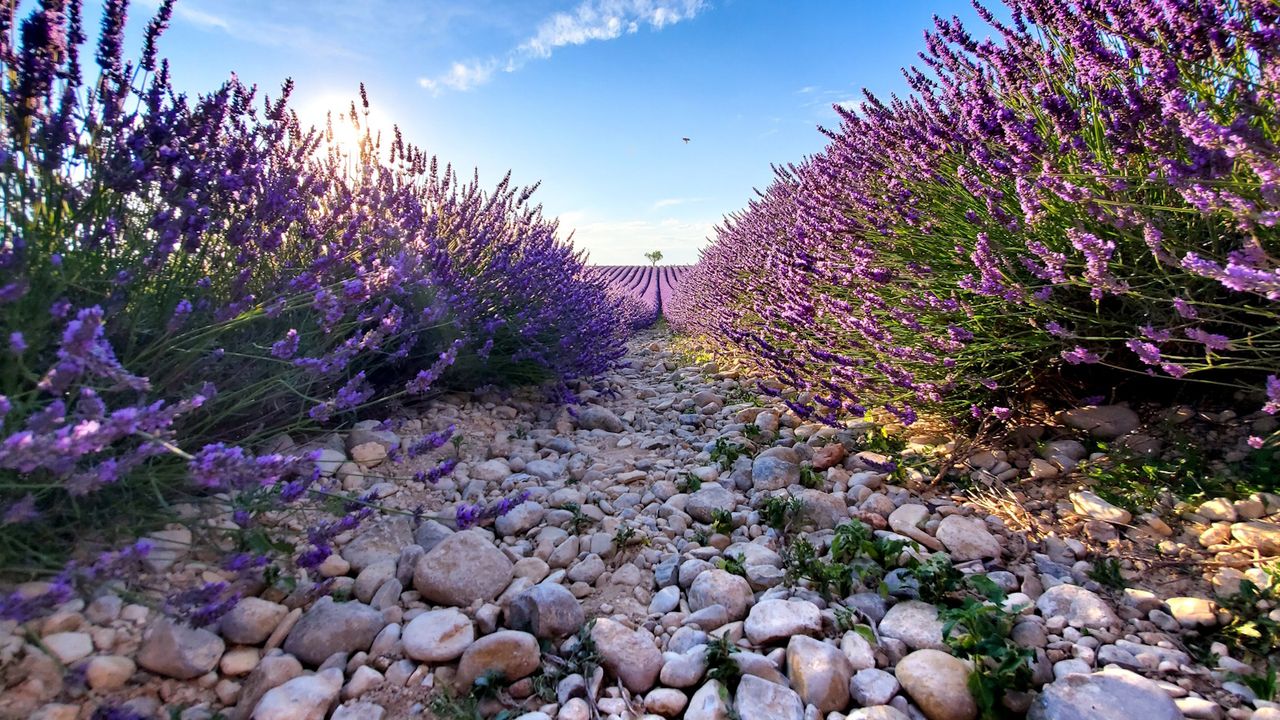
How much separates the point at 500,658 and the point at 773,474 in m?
1.43

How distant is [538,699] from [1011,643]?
1.07 m

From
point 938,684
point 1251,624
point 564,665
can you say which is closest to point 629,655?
point 564,665

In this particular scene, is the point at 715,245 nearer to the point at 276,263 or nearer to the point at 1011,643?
the point at 276,263

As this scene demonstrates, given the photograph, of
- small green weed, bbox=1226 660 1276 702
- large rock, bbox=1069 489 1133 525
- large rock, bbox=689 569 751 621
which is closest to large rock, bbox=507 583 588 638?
large rock, bbox=689 569 751 621

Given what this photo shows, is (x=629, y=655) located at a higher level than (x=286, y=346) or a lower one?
lower

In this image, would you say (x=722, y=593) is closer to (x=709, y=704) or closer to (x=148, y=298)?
(x=709, y=704)

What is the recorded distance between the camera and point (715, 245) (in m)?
7.93

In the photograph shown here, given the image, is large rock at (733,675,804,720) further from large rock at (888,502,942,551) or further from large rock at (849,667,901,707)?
large rock at (888,502,942,551)

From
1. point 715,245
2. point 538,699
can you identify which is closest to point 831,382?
point 538,699

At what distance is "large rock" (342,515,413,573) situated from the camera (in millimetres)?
1991

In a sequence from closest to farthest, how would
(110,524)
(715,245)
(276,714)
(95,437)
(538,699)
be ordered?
(95,437) → (276,714) → (538,699) → (110,524) → (715,245)

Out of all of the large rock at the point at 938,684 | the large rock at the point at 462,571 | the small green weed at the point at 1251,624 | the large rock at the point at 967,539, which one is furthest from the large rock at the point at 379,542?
the small green weed at the point at 1251,624

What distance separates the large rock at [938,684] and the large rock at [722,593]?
0.43 meters

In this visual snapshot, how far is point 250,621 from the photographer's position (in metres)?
1.62
